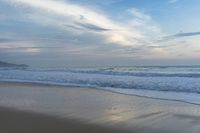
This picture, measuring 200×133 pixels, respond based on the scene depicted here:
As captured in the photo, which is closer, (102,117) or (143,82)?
(102,117)

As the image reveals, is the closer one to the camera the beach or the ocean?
the beach

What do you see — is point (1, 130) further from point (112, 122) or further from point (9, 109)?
point (9, 109)

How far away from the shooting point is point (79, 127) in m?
7.84

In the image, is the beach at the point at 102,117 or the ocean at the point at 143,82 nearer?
the beach at the point at 102,117

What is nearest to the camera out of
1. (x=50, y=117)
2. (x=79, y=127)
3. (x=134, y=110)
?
(x=79, y=127)

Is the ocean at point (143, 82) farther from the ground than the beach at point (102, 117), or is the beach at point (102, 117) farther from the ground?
the ocean at point (143, 82)

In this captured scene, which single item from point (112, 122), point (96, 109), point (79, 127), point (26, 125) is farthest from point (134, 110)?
point (26, 125)

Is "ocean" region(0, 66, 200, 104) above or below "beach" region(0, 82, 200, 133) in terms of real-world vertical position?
above

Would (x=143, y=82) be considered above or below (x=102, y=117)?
above

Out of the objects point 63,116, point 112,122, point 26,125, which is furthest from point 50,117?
point 112,122

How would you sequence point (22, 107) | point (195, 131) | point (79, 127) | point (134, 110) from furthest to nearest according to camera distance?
point (22, 107), point (134, 110), point (79, 127), point (195, 131)

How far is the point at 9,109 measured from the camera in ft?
34.6

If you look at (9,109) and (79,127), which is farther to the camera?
(9,109)

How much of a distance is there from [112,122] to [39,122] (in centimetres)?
180
